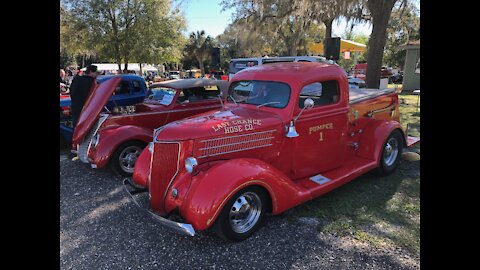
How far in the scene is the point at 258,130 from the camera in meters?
3.61

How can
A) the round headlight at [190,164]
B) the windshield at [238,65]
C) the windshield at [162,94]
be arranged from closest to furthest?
the round headlight at [190,164]
the windshield at [162,94]
the windshield at [238,65]

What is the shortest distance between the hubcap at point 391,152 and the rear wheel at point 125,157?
4313mm

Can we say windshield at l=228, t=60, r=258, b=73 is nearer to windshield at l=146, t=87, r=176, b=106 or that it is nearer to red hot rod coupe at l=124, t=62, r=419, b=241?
windshield at l=146, t=87, r=176, b=106

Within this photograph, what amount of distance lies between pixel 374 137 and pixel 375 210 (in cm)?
125

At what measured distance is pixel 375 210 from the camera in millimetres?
3924

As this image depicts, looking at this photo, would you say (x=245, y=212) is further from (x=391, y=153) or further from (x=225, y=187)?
(x=391, y=153)

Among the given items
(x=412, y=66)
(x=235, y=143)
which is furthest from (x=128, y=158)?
(x=412, y=66)

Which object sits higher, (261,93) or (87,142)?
(261,93)

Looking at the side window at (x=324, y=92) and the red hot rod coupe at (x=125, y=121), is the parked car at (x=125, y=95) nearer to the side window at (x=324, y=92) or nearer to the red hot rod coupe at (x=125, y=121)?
the red hot rod coupe at (x=125, y=121)

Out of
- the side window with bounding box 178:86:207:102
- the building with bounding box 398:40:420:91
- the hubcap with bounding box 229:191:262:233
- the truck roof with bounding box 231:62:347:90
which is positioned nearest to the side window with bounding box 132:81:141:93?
the side window with bounding box 178:86:207:102

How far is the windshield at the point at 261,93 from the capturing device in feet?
12.9

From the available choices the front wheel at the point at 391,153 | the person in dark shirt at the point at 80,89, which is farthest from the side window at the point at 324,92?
the person in dark shirt at the point at 80,89

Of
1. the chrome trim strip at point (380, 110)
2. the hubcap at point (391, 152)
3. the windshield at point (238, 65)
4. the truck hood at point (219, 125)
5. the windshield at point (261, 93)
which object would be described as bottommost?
the hubcap at point (391, 152)

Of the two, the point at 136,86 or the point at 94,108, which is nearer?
the point at 94,108
